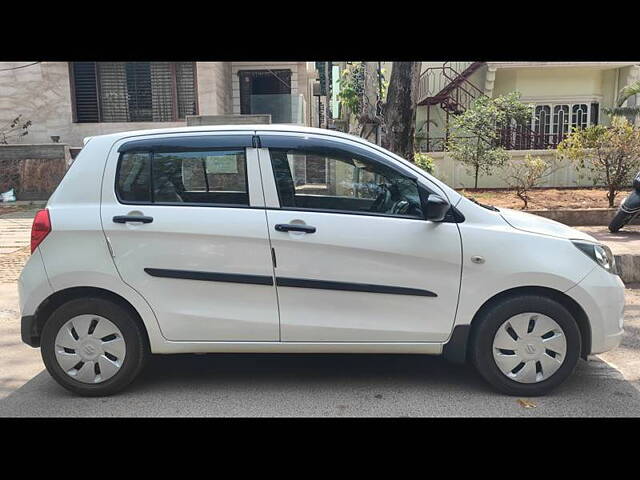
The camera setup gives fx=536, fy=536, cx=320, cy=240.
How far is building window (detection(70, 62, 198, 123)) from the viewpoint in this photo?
17.7m

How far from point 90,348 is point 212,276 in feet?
3.40

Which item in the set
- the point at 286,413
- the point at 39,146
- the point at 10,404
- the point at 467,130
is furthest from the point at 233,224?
the point at 39,146

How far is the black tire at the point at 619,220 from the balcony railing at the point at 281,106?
11.4 m

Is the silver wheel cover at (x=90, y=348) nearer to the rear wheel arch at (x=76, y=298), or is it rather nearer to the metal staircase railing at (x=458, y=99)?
the rear wheel arch at (x=76, y=298)

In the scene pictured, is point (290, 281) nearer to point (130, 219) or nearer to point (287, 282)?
point (287, 282)

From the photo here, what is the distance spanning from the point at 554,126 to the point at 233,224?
61.8 feet

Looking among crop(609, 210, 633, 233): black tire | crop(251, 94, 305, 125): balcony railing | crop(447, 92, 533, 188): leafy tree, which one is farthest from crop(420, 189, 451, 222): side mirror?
crop(251, 94, 305, 125): balcony railing

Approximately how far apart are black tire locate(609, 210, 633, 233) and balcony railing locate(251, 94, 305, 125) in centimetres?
1141

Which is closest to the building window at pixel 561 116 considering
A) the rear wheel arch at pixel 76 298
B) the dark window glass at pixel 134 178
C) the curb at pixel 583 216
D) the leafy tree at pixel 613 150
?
the leafy tree at pixel 613 150

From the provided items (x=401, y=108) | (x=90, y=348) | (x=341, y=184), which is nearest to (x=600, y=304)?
(x=341, y=184)

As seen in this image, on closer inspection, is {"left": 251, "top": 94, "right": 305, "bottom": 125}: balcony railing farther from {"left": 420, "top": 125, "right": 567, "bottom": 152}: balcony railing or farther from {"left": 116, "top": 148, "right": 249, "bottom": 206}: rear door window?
{"left": 116, "top": 148, "right": 249, "bottom": 206}: rear door window

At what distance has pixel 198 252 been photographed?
3.79 meters

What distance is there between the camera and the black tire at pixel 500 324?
3.78m

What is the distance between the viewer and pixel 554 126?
19703 millimetres
